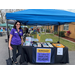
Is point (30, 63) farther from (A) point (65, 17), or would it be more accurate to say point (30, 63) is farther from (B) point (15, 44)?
(A) point (65, 17)

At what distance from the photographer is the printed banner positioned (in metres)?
2.86

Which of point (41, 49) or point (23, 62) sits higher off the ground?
point (41, 49)

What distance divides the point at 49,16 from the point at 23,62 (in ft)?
7.24

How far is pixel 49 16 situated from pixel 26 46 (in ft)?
5.10

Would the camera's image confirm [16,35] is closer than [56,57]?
Yes

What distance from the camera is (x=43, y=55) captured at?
2.88m

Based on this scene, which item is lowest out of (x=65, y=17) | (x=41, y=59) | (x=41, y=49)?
(x=41, y=59)

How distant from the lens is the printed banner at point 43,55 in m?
2.86

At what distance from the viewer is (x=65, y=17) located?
8.61 ft

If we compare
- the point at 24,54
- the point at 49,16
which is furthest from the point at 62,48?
the point at 24,54

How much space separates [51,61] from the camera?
9.67 feet
